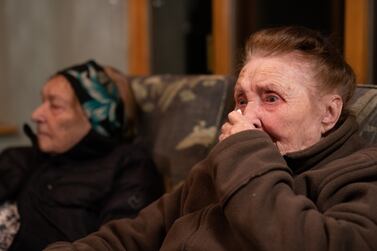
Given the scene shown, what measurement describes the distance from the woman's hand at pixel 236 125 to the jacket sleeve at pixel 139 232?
1.03ft

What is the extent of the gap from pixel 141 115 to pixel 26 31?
60.5 inches

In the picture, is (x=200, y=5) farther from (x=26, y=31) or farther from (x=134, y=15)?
(x=26, y=31)

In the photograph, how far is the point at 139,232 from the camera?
1356 millimetres

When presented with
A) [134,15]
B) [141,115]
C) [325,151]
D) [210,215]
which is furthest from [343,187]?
[134,15]

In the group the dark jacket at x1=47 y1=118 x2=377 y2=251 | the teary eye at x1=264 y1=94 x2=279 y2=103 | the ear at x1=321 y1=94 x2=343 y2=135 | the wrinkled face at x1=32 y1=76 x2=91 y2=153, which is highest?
the teary eye at x1=264 y1=94 x2=279 y2=103

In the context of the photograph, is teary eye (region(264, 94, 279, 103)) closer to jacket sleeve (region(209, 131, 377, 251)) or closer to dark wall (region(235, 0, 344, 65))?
jacket sleeve (region(209, 131, 377, 251))

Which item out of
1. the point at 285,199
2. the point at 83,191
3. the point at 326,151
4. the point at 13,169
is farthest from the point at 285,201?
the point at 13,169

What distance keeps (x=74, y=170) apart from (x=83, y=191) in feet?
0.35

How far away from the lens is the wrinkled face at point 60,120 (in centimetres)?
199

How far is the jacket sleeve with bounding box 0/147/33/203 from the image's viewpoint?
2025 millimetres

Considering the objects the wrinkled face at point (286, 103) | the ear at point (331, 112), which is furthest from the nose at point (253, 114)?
the ear at point (331, 112)

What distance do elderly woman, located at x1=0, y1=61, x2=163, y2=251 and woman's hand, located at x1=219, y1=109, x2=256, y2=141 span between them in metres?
0.73

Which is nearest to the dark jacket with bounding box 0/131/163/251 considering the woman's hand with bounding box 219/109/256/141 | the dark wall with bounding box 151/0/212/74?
the woman's hand with bounding box 219/109/256/141

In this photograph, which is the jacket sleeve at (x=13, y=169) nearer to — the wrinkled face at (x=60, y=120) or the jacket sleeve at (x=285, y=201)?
the wrinkled face at (x=60, y=120)
